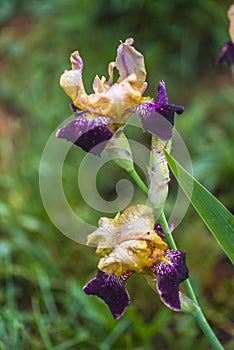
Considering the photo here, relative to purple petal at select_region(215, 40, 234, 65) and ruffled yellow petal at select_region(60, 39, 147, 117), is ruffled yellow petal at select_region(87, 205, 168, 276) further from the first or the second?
purple petal at select_region(215, 40, 234, 65)

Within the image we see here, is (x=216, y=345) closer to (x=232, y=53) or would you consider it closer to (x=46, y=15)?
(x=232, y=53)

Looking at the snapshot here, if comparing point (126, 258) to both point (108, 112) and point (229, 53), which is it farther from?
point (229, 53)

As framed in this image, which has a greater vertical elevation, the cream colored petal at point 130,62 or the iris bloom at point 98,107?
the cream colored petal at point 130,62

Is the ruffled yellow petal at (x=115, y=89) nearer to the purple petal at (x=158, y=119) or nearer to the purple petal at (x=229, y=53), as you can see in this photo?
the purple petal at (x=158, y=119)

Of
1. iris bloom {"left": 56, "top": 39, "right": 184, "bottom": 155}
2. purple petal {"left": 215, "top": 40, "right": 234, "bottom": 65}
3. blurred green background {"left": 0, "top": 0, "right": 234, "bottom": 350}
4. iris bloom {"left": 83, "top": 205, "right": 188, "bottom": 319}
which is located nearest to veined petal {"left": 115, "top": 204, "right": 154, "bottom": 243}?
iris bloom {"left": 83, "top": 205, "right": 188, "bottom": 319}

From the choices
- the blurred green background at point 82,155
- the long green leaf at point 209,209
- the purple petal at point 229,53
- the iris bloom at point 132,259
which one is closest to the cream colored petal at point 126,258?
A: the iris bloom at point 132,259

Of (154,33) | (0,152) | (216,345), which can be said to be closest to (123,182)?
(0,152)

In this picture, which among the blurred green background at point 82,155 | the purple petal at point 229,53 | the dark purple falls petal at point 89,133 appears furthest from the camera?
the blurred green background at point 82,155
